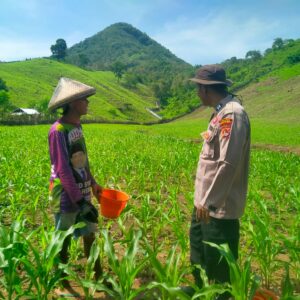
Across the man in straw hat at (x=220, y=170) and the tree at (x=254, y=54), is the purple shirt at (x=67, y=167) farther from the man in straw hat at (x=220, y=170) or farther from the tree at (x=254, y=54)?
the tree at (x=254, y=54)

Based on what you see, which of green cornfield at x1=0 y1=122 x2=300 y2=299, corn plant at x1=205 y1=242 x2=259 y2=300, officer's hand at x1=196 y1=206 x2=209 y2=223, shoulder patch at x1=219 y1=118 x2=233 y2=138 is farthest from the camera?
officer's hand at x1=196 y1=206 x2=209 y2=223

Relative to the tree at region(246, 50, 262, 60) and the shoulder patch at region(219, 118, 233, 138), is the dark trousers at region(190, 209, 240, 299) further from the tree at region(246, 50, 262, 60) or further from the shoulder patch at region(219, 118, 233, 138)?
the tree at region(246, 50, 262, 60)

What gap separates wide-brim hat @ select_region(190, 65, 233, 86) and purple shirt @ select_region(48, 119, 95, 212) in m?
1.19

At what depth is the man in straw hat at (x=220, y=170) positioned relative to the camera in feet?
8.76

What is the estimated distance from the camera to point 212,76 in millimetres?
2902

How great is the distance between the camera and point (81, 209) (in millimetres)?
3137

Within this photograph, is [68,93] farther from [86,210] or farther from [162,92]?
[162,92]

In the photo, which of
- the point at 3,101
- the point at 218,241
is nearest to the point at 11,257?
the point at 218,241

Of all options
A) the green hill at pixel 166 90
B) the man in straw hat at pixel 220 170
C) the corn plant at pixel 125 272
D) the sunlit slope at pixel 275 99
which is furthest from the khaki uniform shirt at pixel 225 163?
the green hill at pixel 166 90

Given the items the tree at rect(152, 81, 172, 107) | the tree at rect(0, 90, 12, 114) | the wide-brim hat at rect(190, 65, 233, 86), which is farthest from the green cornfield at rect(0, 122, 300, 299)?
the tree at rect(152, 81, 172, 107)

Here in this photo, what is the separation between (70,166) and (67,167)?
0.10 metres

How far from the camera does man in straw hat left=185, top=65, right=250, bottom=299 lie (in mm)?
2670

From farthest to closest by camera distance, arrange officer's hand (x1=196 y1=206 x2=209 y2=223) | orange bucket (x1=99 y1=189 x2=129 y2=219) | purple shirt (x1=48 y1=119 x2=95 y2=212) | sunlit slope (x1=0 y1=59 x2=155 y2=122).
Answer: sunlit slope (x1=0 y1=59 x2=155 y2=122) → orange bucket (x1=99 y1=189 x2=129 y2=219) → purple shirt (x1=48 y1=119 x2=95 y2=212) → officer's hand (x1=196 y1=206 x2=209 y2=223)

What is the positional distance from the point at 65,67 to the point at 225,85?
4000 inches
